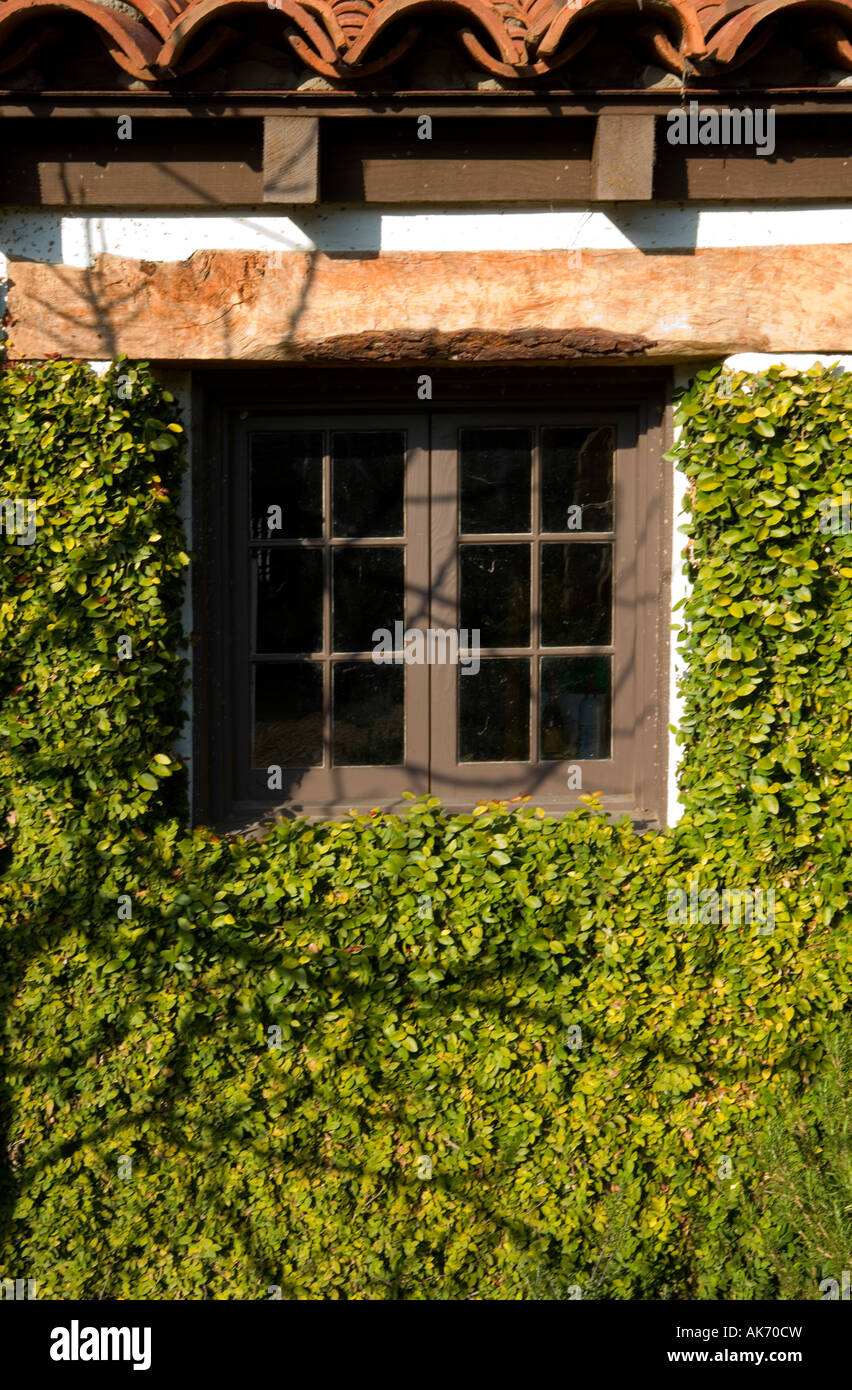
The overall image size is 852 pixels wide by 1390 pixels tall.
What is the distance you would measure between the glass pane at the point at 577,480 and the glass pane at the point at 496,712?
50 centimetres

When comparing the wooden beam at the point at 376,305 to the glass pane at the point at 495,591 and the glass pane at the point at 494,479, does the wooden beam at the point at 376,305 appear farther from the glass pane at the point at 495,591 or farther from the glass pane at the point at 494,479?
the glass pane at the point at 495,591

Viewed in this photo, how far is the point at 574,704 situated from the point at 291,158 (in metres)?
1.91

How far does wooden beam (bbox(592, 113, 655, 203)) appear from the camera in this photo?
2.86 metres

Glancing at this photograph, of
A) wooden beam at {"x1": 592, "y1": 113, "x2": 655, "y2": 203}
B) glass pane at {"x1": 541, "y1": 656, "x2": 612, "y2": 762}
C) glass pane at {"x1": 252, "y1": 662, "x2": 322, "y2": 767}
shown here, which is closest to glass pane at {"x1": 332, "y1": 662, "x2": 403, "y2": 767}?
glass pane at {"x1": 252, "y1": 662, "x2": 322, "y2": 767}

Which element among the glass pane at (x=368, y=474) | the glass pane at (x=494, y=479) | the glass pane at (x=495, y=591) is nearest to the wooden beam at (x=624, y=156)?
the glass pane at (x=494, y=479)

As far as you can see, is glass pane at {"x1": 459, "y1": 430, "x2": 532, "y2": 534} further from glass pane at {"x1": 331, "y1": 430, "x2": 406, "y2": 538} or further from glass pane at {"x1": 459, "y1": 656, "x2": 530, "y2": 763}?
glass pane at {"x1": 459, "y1": 656, "x2": 530, "y2": 763}

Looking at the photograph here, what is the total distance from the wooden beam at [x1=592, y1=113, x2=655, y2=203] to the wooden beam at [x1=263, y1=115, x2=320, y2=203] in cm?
84

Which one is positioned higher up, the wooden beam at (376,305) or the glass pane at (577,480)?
the wooden beam at (376,305)

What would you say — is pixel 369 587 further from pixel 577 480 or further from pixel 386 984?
pixel 386 984

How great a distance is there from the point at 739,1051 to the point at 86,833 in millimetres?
2130

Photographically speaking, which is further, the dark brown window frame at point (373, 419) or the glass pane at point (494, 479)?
the glass pane at point (494, 479)

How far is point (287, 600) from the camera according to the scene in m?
3.30

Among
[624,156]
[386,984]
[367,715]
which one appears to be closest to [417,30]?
[624,156]

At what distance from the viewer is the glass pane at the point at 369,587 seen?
3.29 meters
